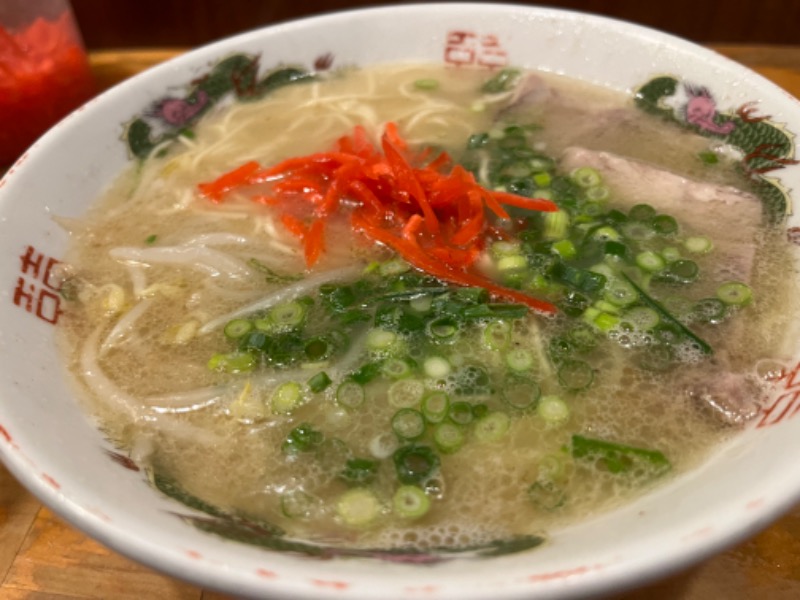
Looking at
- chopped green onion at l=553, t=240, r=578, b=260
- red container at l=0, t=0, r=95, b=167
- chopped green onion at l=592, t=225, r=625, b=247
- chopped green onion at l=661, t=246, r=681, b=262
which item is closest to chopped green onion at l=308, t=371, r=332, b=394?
chopped green onion at l=553, t=240, r=578, b=260

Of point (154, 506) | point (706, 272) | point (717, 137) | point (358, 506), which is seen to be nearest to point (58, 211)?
point (154, 506)

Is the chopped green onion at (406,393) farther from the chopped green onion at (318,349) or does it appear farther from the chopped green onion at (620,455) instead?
the chopped green onion at (620,455)

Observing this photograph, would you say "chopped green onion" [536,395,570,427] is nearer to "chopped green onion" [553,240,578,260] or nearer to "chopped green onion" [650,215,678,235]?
"chopped green onion" [553,240,578,260]

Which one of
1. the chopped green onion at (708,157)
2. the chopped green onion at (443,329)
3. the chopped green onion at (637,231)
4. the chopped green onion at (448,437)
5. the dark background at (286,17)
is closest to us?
the chopped green onion at (448,437)

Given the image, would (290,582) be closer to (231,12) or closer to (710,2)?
(231,12)

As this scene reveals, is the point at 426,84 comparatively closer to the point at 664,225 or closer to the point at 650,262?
the point at 664,225

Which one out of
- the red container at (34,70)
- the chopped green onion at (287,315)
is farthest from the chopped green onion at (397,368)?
the red container at (34,70)
